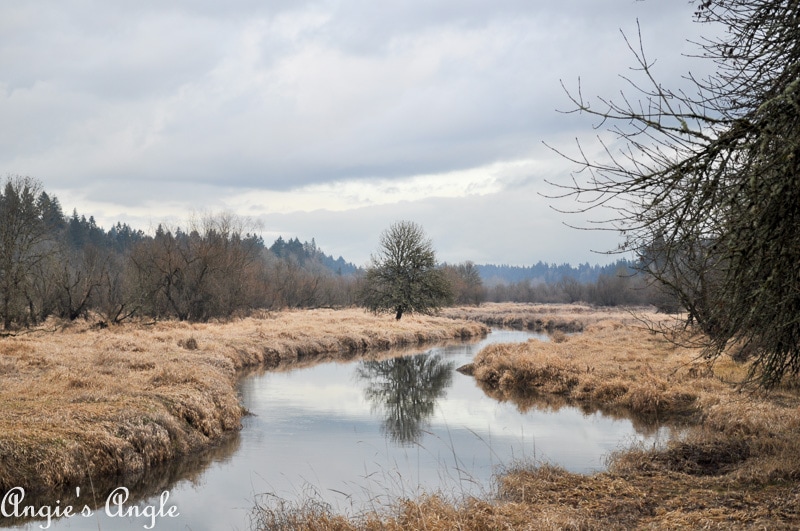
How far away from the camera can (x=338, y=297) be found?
8281 centimetres

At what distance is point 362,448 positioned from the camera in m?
14.3

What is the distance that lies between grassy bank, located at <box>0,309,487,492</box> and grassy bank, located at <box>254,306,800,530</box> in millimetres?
3981

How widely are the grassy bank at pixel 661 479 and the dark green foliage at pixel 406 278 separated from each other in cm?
2635

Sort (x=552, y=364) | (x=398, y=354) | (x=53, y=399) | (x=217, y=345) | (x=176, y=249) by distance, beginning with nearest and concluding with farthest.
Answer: (x=53, y=399), (x=552, y=364), (x=217, y=345), (x=398, y=354), (x=176, y=249)

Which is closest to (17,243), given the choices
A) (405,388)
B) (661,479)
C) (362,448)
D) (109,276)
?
(109,276)

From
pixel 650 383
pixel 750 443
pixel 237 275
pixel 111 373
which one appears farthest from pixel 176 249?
pixel 750 443

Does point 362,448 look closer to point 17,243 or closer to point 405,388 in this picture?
point 405,388

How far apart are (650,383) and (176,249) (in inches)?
1252

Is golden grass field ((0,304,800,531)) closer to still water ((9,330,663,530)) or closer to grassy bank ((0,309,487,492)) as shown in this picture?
grassy bank ((0,309,487,492))

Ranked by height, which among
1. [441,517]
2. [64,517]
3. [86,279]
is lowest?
[64,517]

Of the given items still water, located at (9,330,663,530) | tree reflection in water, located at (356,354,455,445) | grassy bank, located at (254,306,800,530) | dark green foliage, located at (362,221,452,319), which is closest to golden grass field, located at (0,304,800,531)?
grassy bank, located at (254,306,800,530)

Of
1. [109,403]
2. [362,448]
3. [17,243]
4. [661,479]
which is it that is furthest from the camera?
[17,243]

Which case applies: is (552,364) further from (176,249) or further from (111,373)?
(176,249)

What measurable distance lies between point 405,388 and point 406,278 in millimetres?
23863
